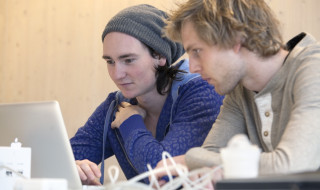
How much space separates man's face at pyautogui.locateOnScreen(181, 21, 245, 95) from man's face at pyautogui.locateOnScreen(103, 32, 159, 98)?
530mm

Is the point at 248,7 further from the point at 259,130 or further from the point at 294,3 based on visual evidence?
the point at 294,3

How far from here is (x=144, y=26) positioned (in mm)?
1913

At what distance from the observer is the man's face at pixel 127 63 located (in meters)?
1.87

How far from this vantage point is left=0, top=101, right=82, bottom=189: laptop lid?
1.25 meters

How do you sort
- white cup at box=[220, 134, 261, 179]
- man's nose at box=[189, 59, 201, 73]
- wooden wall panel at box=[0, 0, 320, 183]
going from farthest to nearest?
wooden wall panel at box=[0, 0, 320, 183], man's nose at box=[189, 59, 201, 73], white cup at box=[220, 134, 261, 179]

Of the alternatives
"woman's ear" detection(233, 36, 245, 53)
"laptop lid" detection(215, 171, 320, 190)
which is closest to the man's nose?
"woman's ear" detection(233, 36, 245, 53)

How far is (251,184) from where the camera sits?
69 cm

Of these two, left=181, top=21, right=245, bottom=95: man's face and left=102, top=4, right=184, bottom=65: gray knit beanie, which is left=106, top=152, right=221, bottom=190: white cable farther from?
left=102, top=4, right=184, bottom=65: gray knit beanie

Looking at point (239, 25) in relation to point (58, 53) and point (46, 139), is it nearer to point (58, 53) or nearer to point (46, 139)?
point (46, 139)

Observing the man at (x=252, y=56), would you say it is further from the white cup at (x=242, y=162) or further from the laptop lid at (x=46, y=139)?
the white cup at (x=242, y=162)

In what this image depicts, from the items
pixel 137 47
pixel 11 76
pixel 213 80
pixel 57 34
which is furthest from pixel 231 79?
pixel 11 76

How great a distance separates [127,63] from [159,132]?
0.30m

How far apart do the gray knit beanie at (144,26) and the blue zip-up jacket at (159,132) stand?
0.19 meters

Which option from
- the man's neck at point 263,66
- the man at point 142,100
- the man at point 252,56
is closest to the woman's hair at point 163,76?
the man at point 142,100
